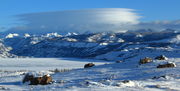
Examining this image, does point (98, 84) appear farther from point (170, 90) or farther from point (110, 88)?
point (170, 90)

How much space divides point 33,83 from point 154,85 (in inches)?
408

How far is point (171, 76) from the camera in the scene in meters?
33.5

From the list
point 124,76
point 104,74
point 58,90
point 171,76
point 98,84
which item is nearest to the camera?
point 58,90

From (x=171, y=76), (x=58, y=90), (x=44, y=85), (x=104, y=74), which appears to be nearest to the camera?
(x=58, y=90)

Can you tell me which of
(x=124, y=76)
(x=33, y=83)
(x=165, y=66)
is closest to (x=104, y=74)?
(x=124, y=76)

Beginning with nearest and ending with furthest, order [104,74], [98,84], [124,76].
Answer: [98,84] < [124,76] < [104,74]

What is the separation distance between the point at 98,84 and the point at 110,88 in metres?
1.65

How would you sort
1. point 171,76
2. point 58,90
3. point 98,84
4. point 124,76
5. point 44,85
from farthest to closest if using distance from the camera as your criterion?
point 124,76, point 171,76, point 44,85, point 98,84, point 58,90

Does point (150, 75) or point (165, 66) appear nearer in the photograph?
point (150, 75)

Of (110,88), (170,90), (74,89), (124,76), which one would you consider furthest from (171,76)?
(74,89)

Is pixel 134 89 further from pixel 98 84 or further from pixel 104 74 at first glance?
pixel 104 74

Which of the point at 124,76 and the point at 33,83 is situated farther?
the point at 124,76

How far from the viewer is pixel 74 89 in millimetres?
26234

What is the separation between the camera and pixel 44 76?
31.4 metres
